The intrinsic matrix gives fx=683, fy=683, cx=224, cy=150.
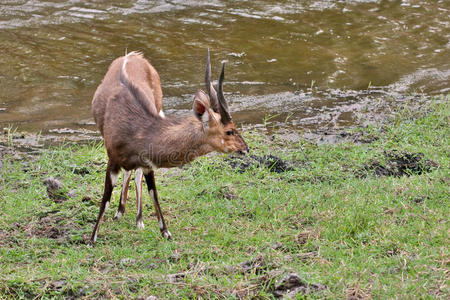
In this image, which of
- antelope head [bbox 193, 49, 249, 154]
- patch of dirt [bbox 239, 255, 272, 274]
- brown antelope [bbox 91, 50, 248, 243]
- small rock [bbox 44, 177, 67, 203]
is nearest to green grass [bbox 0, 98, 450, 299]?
patch of dirt [bbox 239, 255, 272, 274]

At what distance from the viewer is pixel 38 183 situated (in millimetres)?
6812

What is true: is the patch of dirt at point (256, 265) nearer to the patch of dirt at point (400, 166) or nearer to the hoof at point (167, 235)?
the hoof at point (167, 235)

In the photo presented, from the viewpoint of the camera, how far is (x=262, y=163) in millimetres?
7180

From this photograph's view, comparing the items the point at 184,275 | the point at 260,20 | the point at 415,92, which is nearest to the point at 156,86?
the point at 184,275

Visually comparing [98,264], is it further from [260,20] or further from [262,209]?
[260,20]

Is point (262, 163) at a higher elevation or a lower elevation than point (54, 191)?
lower

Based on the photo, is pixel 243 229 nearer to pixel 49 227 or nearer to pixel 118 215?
pixel 118 215

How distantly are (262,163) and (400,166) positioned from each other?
56.0 inches

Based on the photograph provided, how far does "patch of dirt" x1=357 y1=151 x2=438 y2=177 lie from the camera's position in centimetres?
687

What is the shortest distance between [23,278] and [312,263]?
194 cm

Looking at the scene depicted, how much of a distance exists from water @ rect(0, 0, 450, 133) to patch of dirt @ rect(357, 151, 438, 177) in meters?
1.76

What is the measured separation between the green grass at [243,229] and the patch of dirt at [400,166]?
45 mm

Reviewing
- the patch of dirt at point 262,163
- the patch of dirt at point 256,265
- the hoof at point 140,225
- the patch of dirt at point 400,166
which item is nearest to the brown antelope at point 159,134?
the hoof at point 140,225

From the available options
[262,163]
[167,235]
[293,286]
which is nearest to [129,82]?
[167,235]
